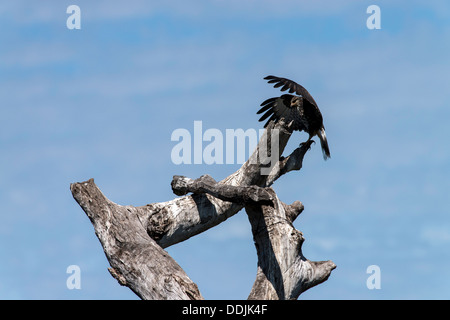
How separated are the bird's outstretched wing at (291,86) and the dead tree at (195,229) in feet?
1.65

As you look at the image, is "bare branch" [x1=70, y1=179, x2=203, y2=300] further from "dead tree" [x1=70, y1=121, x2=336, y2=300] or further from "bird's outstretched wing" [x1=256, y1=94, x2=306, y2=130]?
"bird's outstretched wing" [x1=256, y1=94, x2=306, y2=130]

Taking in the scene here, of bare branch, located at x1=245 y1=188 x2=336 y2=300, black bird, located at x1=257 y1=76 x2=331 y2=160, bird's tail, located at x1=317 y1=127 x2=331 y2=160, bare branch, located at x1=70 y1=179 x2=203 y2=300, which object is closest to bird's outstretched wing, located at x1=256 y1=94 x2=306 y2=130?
black bird, located at x1=257 y1=76 x2=331 y2=160

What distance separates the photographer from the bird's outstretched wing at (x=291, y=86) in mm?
9586

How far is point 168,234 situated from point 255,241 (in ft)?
5.59

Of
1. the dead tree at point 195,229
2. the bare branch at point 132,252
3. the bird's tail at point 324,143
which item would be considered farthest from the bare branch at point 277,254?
the bird's tail at point 324,143

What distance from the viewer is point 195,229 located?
387 inches

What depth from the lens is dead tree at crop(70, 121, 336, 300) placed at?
7896 millimetres

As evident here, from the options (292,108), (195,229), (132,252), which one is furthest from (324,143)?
(132,252)

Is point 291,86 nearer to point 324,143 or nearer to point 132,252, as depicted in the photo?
point 324,143

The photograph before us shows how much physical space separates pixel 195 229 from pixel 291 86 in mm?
2511

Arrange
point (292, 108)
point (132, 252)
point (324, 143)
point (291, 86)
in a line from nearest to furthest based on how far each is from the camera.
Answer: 1. point (132, 252)
2. point (291, 86)
3. point (292, 108)
4. point (324, 143)

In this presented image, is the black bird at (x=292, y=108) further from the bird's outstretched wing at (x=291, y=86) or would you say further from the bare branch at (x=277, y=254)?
the bare branch at (x=277, y=254)

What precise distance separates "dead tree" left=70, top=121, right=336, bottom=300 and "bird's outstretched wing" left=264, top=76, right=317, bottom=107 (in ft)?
1.65

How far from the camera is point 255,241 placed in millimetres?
8406
